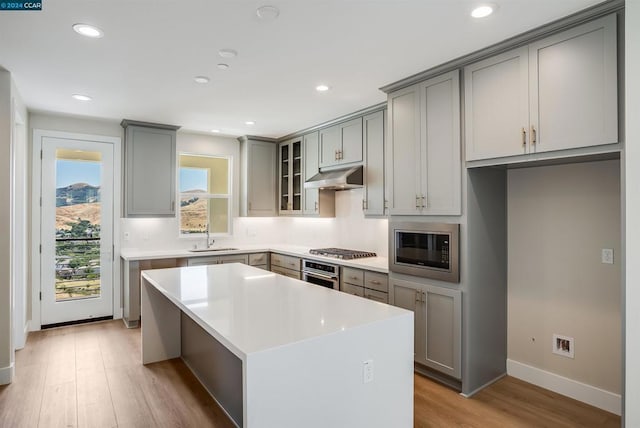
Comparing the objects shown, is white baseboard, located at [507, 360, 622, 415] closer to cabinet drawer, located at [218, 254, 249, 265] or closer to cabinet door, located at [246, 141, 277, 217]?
cabinet drawer, located at [218, 254, 249, 265]

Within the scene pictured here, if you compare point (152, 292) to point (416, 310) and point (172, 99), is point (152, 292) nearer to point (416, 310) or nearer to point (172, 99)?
point (172, 99)

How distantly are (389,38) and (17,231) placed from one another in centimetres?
388

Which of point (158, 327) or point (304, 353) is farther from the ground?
point (304, 353)

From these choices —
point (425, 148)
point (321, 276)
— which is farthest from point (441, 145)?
point (321, 276)

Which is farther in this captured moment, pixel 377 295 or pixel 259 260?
pixel 259 260

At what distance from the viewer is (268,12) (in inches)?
84.0

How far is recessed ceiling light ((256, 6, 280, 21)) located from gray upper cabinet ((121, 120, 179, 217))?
124 inches

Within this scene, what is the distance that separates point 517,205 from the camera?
124 inches

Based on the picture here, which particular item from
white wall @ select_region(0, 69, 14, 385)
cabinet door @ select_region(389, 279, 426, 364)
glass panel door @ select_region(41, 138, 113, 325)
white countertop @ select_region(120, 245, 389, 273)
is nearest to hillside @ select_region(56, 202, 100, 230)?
glass panel door @ select_region(41, 138, 113, 325)

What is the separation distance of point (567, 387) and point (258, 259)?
3.76 metres

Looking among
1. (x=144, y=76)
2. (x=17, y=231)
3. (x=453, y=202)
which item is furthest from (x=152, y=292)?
(x=453, y=202)

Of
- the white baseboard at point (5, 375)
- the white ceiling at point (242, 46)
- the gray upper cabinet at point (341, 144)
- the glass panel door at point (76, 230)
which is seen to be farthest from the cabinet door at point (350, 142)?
the white baseboard at point (5, 375)

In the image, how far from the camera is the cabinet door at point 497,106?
245 cm

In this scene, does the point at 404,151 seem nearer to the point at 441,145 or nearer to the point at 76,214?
the point at 441,145
